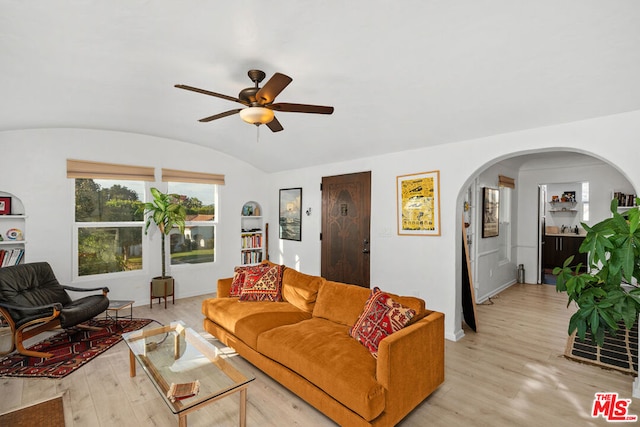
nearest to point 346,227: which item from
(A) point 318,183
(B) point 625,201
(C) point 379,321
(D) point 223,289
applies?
(A) point 318,183

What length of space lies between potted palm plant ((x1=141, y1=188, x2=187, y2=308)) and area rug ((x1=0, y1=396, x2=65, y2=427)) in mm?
2444

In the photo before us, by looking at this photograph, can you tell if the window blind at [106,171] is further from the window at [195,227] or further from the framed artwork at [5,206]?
the framed artwork at [5,206]

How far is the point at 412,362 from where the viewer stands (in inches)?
85.2

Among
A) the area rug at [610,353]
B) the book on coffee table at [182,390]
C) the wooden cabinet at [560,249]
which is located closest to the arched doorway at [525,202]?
the wooden cabinet at [560,249]

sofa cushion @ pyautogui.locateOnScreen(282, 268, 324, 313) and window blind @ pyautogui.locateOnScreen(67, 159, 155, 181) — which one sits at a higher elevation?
window blind @ pyautogui.locateOnScreen(67, 159, 155, 181)

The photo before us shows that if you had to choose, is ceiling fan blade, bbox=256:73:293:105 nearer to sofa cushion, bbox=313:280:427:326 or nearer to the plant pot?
sofa cushion, bbox=313:280:427:326

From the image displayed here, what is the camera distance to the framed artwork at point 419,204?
12.7 feet

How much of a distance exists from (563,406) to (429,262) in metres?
1.85

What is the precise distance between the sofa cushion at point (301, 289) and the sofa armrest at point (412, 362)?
4.11 ft

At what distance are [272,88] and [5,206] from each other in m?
4.33

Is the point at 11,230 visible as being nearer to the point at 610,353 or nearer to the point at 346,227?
the point at 346,227

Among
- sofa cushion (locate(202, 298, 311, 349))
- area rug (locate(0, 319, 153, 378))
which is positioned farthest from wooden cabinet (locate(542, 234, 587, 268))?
area rug (locate(0, 319, 153, 378))

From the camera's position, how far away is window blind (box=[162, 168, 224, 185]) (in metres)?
5.20

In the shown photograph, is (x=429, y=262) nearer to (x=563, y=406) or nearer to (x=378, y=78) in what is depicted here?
(x=563, y=406)
